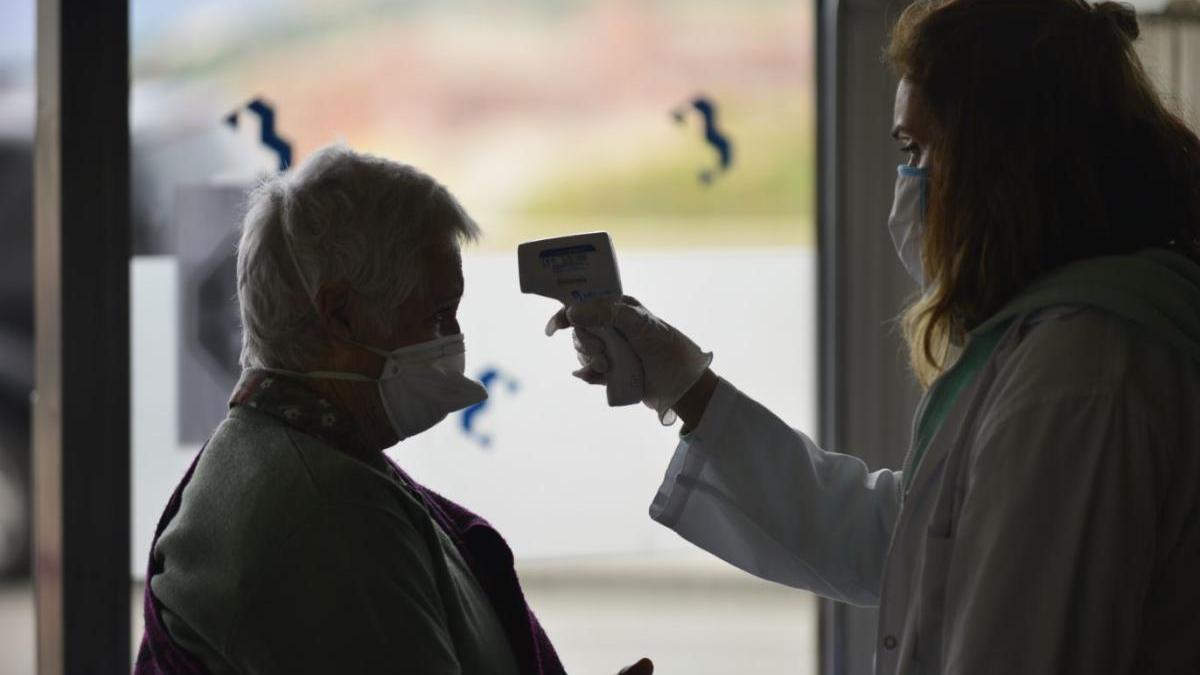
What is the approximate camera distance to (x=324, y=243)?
1289 millimetres

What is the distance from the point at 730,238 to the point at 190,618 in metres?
1.64

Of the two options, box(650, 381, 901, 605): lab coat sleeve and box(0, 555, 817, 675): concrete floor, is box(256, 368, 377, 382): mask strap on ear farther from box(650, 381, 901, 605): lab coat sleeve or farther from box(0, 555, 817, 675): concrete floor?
box(0, 555, 817, 675): concrete floor

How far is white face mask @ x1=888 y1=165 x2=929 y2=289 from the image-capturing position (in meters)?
1.43

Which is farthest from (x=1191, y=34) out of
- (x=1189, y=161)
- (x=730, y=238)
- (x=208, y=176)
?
(x=208, y=176)

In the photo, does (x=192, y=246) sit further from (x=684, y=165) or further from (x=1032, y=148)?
(x=1032, y=148)

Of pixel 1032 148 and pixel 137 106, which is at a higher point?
pixel 137 106

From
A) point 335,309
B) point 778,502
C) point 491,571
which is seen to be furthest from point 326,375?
point 778,502

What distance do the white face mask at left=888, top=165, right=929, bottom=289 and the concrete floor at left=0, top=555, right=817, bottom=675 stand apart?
4.08ft

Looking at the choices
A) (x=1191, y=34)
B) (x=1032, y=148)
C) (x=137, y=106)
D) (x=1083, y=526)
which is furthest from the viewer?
(x=1191, y=34)

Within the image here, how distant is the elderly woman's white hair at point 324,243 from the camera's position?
4.24 ft

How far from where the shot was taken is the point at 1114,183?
4.17 ft

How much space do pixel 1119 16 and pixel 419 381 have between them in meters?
0.88

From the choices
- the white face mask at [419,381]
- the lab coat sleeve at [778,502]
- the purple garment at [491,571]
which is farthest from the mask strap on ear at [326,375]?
the lab coat sleeve at [778,502]

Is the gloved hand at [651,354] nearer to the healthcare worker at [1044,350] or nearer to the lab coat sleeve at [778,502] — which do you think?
the lab coat sleeve at [778,502]
